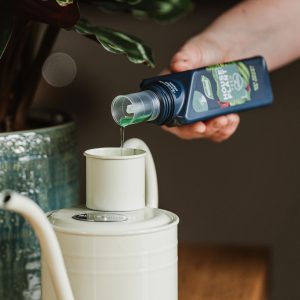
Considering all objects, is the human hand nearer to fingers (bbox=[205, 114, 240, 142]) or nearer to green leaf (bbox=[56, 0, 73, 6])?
fingers (bbox=[205, 114, 240, 142])

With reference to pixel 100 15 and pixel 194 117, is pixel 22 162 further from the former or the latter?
pixel 100 15

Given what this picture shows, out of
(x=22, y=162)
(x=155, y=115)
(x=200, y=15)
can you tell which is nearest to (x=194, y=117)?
(x=155, y=115)

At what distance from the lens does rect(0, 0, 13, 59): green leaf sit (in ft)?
2.27

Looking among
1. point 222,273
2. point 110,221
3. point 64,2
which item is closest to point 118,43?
point 64,2

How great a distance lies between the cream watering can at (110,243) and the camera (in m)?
0.61

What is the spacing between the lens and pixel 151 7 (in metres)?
0.90

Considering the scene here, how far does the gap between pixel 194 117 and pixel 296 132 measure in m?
0.40

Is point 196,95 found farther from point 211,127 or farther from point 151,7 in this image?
point 151,7

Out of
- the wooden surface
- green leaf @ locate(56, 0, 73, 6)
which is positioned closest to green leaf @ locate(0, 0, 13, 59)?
green leaf @ locate(56, 0, 73, 6)

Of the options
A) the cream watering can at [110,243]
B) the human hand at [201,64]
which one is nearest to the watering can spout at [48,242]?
the cream watering can at [110,243]

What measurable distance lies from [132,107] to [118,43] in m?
0.09

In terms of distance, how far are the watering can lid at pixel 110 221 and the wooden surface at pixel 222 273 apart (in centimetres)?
29

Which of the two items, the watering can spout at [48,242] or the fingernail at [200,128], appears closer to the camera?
the watering can spout at [48,242]

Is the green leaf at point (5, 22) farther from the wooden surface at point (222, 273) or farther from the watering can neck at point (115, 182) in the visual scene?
the wooden surface at point (222, 273)
